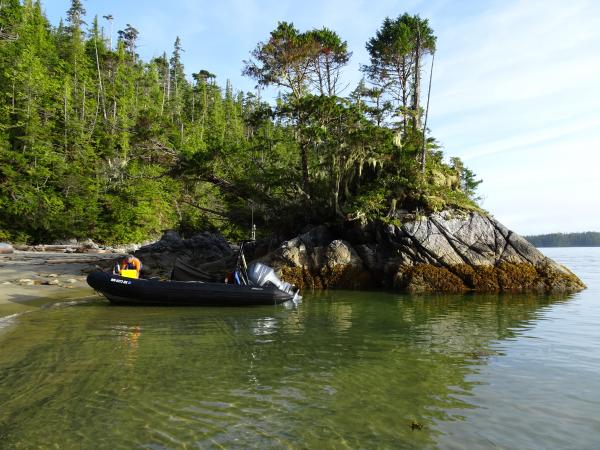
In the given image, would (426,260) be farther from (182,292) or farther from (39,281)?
(39,281)

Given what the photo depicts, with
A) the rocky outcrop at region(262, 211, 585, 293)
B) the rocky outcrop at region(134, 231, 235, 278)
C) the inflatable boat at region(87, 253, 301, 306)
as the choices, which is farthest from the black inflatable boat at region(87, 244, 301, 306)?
the rocky outcrop at region(134, 231, 235, 278)

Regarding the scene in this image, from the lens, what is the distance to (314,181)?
22438 millimetres

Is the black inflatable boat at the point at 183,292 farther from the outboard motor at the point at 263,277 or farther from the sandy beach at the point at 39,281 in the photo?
the sandy beach at the point at 39,281

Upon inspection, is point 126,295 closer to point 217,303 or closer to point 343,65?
point 217,303

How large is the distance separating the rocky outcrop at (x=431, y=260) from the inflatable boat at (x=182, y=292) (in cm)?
534

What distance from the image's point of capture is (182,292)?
12539mm

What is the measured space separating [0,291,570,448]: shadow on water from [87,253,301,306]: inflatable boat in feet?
4.67

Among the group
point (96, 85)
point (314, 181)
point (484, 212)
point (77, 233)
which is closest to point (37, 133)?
point (77, 233)

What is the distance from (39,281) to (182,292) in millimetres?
6167

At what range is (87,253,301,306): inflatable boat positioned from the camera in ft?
40.1

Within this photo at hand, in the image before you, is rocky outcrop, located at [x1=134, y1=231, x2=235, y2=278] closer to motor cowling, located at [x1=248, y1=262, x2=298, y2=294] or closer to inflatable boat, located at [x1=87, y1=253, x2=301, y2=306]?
inflatable boat, located at [x1=87, y1=253, x2=301, y2=306]

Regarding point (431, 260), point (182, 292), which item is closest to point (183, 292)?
point (182, 292)

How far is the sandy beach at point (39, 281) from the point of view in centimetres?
1166

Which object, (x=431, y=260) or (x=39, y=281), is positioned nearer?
(x=39, y=281)
